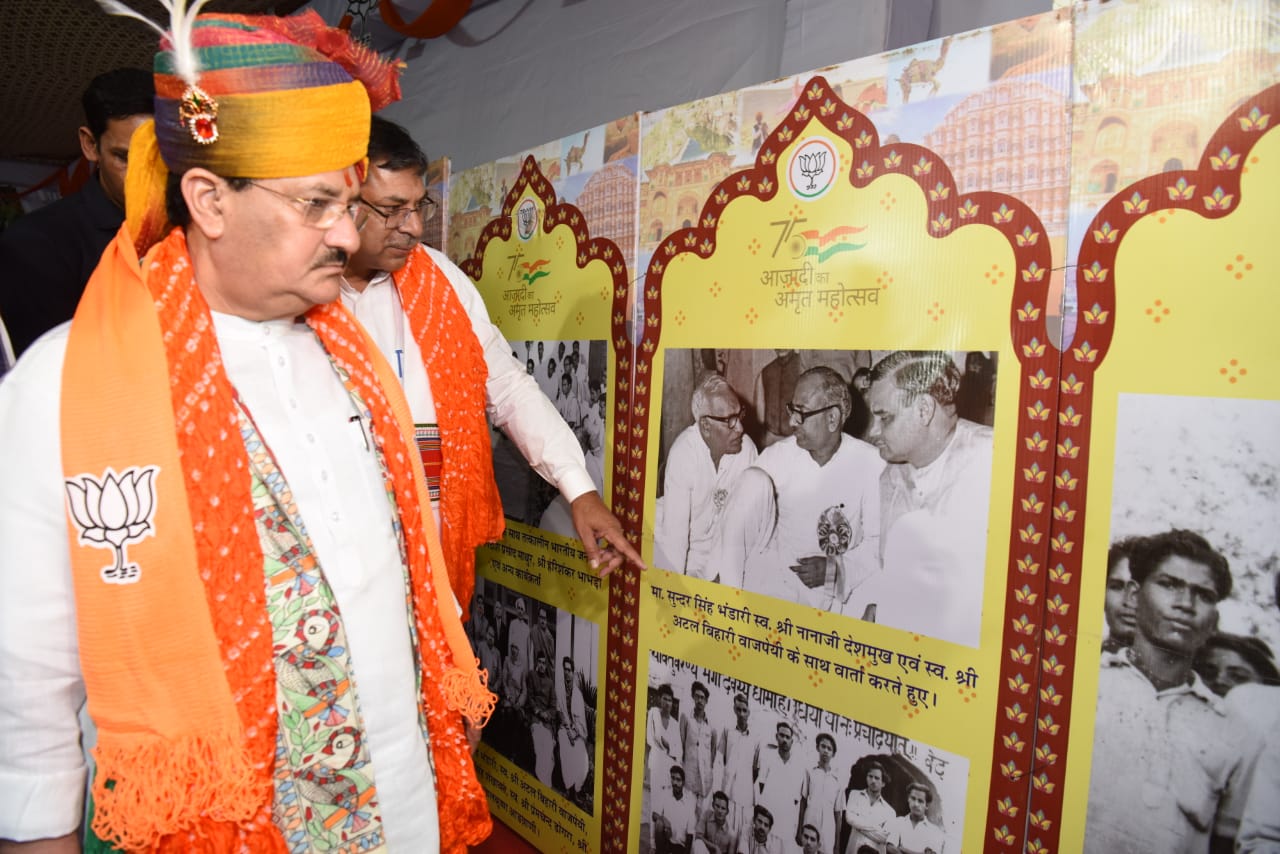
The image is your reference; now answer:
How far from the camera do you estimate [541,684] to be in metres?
2.39

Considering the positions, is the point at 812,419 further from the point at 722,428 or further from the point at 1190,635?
the point at 1190,635

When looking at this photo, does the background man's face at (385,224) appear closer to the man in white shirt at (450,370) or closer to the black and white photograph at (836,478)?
the man in white shirt at (450,370)

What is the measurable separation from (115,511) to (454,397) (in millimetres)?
1044

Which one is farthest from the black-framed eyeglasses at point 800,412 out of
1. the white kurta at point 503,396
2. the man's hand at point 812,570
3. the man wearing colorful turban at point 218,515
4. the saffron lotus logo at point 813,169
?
the man wearing colorful turban at point 218,515

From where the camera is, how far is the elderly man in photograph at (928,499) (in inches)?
53.6

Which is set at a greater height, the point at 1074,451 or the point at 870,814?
the point at 1074,451

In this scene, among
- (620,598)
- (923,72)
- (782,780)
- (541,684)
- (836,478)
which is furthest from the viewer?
(541,684)

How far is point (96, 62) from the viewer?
15.4 feet

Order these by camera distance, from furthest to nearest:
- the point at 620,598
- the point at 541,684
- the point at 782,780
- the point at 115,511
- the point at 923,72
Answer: the point at 541,684
the point at 620,598
the point at 782,780
the point at 923,72
the point at 115,511

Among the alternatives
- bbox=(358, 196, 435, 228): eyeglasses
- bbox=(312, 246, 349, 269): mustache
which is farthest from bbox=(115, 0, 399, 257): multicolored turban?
bbox=(358, 196, 435, 228): eyeglasses

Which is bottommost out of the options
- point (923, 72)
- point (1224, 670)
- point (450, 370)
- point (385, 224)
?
point (1224, 670)

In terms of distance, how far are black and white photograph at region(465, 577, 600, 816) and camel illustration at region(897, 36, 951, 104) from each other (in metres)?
1.56

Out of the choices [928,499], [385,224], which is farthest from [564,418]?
[928,499]

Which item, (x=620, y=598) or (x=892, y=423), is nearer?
(x=892, y=423)
